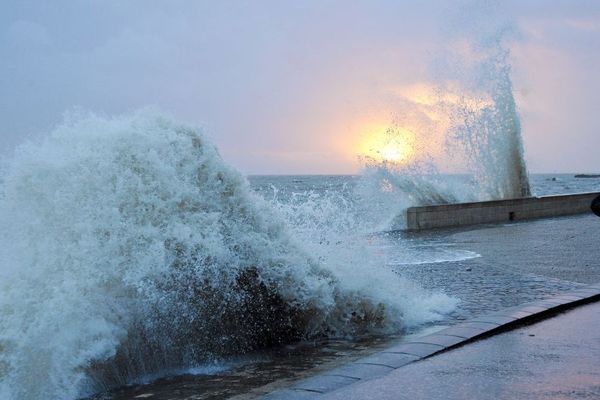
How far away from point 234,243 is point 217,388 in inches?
73.2

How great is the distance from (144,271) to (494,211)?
1745 centimetres

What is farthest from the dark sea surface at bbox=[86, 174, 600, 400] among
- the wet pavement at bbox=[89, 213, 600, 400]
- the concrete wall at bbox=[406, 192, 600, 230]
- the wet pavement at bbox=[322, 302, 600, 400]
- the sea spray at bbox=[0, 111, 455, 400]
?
the concrete wall at bbox=[406, 192, 600, 230]

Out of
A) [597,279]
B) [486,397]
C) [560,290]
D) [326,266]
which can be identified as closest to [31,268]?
[326,266]

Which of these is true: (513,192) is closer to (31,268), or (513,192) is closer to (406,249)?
(406,249)

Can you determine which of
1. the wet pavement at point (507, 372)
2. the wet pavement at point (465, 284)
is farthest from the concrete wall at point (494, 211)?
the wet pavement at point (507, 372)

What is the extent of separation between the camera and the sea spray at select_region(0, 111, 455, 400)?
5.73m

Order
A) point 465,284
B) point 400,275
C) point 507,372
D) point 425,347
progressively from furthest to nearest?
point 400,275
point 465,284
point 425,347
point 507,372

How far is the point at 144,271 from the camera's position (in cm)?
618

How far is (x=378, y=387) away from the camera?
450 cm

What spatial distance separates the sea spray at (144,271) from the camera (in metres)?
5.73

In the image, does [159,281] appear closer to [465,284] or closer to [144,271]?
[144,271]

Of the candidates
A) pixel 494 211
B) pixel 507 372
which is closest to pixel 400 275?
pixel 507 372

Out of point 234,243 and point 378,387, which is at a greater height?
point 234,243

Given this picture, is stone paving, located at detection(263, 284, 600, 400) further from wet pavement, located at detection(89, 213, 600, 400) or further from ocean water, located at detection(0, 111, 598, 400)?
ocean water, located at detection(0, 111, 598, 400)
